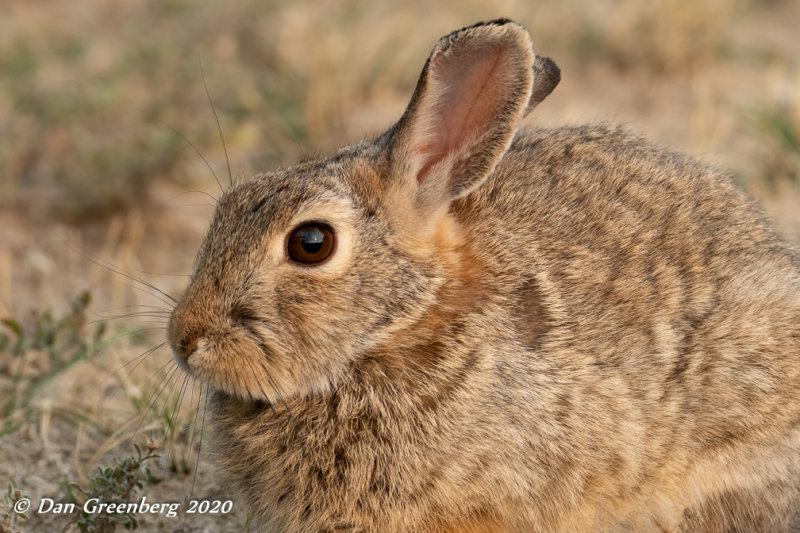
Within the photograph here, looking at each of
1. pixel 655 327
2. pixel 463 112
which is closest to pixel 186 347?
pixel 463 112

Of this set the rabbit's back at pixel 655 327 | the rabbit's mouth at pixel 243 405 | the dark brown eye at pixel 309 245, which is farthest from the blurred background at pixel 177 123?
the rabbit's back at pixel 655 327

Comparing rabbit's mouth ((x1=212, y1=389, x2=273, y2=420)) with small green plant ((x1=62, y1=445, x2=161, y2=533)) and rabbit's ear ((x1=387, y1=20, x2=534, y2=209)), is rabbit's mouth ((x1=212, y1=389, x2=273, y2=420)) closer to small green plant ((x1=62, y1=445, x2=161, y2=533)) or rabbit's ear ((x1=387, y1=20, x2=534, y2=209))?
small green plant ((x1=62, y1=445, x2=161, y2=533))

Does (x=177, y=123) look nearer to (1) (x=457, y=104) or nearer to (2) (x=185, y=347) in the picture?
(1) (x=457, y=104)

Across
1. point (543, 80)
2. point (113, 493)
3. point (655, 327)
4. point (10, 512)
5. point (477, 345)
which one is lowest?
point (10, 512)

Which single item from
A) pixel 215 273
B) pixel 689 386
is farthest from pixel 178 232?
pixel 689 386

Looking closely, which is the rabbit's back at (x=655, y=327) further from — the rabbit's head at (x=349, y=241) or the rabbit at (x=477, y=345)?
the rabbit's head at (x=349, y=241)

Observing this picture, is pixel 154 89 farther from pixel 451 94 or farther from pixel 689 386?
pixel 689 386

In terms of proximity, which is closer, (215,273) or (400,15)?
(215,273)
